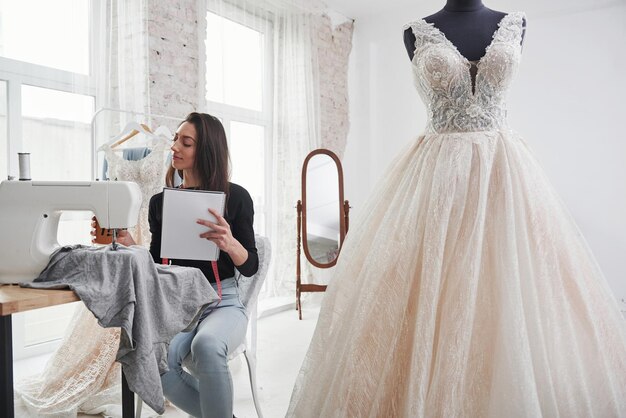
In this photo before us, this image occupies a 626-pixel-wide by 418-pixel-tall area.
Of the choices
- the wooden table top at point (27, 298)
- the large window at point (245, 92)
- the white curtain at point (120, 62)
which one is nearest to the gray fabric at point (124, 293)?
the wooden table top at point (27, 298)

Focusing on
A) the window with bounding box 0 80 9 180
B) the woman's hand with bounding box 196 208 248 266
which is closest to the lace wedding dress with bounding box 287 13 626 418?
the woman's hand with bounding box 196 208 248 266

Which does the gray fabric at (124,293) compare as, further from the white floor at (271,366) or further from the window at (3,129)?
the window at (3,129)

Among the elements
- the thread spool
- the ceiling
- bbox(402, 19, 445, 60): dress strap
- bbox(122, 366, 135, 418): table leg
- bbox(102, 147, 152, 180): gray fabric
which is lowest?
bbox(122, 366, 135, 418): table leg

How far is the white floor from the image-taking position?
2.43 metres

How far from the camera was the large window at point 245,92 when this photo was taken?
4.05 metres

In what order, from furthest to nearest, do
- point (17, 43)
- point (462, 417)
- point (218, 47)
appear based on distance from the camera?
point (218, 47)
point (17, 43)
point (462, 417)

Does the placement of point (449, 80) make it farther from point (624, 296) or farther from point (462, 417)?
point (624, 296)

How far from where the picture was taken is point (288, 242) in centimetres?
468

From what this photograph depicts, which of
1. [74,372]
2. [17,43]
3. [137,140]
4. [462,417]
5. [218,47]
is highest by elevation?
[218,47]

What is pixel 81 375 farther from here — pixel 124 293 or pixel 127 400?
pixel 124 293

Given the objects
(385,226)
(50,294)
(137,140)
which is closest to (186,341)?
(50,294)

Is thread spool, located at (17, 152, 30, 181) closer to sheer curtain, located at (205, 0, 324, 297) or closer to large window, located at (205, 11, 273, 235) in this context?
large window, located at (205, 11, 273, 235)

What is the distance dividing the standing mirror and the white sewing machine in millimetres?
2916

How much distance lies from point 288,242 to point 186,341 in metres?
2.87
